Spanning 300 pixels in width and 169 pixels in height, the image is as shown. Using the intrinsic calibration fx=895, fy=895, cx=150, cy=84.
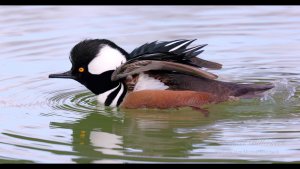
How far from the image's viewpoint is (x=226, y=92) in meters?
11.6

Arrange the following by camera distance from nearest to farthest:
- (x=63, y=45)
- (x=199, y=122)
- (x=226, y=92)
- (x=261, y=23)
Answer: (x=199, y=122) < (x=226, y=92) < (x=63, y=45) < (x=261, y=23)

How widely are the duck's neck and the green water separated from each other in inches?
4.7

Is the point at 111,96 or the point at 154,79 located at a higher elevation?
the point at 154,79

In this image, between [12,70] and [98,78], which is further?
[12,70]

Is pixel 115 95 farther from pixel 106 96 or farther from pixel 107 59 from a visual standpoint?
pixel 107 59

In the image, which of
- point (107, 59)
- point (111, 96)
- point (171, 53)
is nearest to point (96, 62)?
point (107, 59)

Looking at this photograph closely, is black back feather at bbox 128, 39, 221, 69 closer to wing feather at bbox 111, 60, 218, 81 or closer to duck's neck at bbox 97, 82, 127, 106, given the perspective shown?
wing feather at bbox 111, 60, 218, 81

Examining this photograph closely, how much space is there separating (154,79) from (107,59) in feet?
2.19

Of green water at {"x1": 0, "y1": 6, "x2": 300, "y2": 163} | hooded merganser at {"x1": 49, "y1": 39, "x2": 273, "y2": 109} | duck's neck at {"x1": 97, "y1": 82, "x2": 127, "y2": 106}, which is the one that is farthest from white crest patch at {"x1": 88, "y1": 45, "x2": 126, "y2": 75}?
green water at {"x1": 0, "y1": 6, "x2": 300, "y2": 163}

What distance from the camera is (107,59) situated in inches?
455

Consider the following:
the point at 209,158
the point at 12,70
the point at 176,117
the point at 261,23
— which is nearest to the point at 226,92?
the point at 176,117

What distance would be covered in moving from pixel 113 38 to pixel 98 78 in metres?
3.46

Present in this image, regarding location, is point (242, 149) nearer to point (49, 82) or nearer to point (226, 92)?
point (226, 92)

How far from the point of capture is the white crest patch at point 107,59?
11500mm
